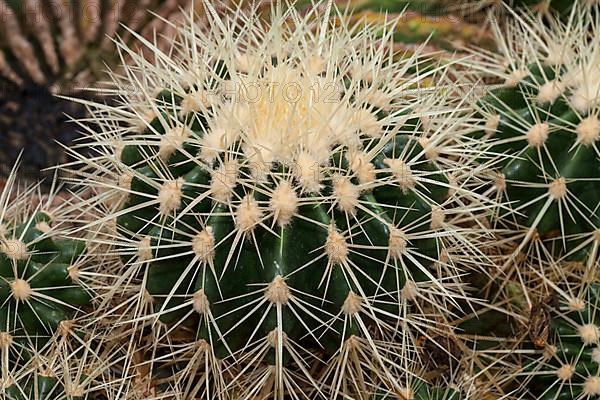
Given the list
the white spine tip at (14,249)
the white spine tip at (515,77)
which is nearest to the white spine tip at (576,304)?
the white spine tip at (515,77)

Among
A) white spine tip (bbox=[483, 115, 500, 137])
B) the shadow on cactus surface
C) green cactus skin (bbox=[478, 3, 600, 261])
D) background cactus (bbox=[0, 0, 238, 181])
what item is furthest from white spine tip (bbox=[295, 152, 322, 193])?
background cactus (bbox=[0, 0, 238, 181])

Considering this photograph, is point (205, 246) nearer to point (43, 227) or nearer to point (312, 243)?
point (312, 243)

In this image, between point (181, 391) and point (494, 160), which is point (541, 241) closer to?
point (494, 160)

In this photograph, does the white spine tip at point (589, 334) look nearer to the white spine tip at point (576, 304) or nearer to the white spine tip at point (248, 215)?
the white spine tip at point (576, 304)

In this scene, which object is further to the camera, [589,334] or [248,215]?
[589,334]

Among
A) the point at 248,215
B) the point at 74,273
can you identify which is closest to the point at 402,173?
the point at 248,215

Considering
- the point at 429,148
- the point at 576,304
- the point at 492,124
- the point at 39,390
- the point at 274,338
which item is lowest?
the point at 39,390

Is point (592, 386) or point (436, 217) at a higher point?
point (436, 217)

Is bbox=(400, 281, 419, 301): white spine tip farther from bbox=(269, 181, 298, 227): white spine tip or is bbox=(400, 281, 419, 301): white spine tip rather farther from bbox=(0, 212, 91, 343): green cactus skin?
bbox=(0, 212, 91, 343): green cactus skin
